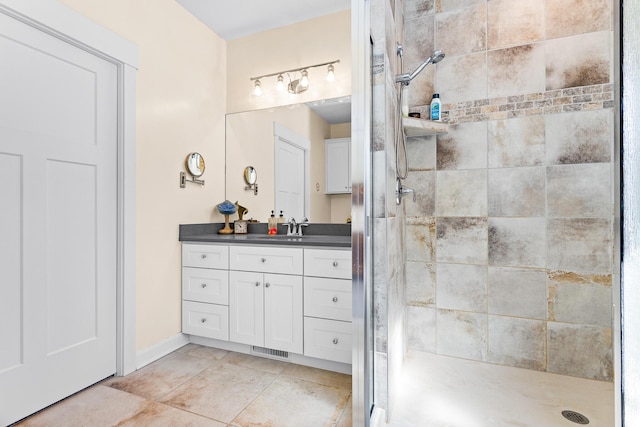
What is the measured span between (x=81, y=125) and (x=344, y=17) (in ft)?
6.48

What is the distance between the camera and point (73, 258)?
5.64ft

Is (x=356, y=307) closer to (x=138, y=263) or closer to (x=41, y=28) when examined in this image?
(x=138, y=263)

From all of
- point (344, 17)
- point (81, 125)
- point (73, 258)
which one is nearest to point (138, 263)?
point (73, 258)

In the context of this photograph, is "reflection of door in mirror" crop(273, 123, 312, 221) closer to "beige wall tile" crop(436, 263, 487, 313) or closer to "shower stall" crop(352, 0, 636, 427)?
"shower stall" crop(352, 0, 636, 427)

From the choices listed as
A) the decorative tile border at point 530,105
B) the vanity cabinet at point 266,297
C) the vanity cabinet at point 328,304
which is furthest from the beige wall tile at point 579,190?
the vanity cabinet at point 266,297

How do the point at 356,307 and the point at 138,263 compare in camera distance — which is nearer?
the point at 356,307

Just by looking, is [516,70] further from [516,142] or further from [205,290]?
[205,290]

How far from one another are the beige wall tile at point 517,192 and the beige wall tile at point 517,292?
369 millimetres

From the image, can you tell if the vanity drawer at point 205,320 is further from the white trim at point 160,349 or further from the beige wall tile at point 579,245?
the beige wall tile at point 579,245

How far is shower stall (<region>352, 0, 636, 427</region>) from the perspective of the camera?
69.9 inches

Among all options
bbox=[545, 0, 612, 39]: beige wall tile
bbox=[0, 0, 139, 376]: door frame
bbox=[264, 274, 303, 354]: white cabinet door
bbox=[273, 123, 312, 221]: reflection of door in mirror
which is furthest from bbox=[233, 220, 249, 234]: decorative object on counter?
bbox=[545, 0, 612, 39]: beige wall tile

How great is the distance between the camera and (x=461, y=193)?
6.82ft

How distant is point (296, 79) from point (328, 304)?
184 cm

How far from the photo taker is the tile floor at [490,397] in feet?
4.77
